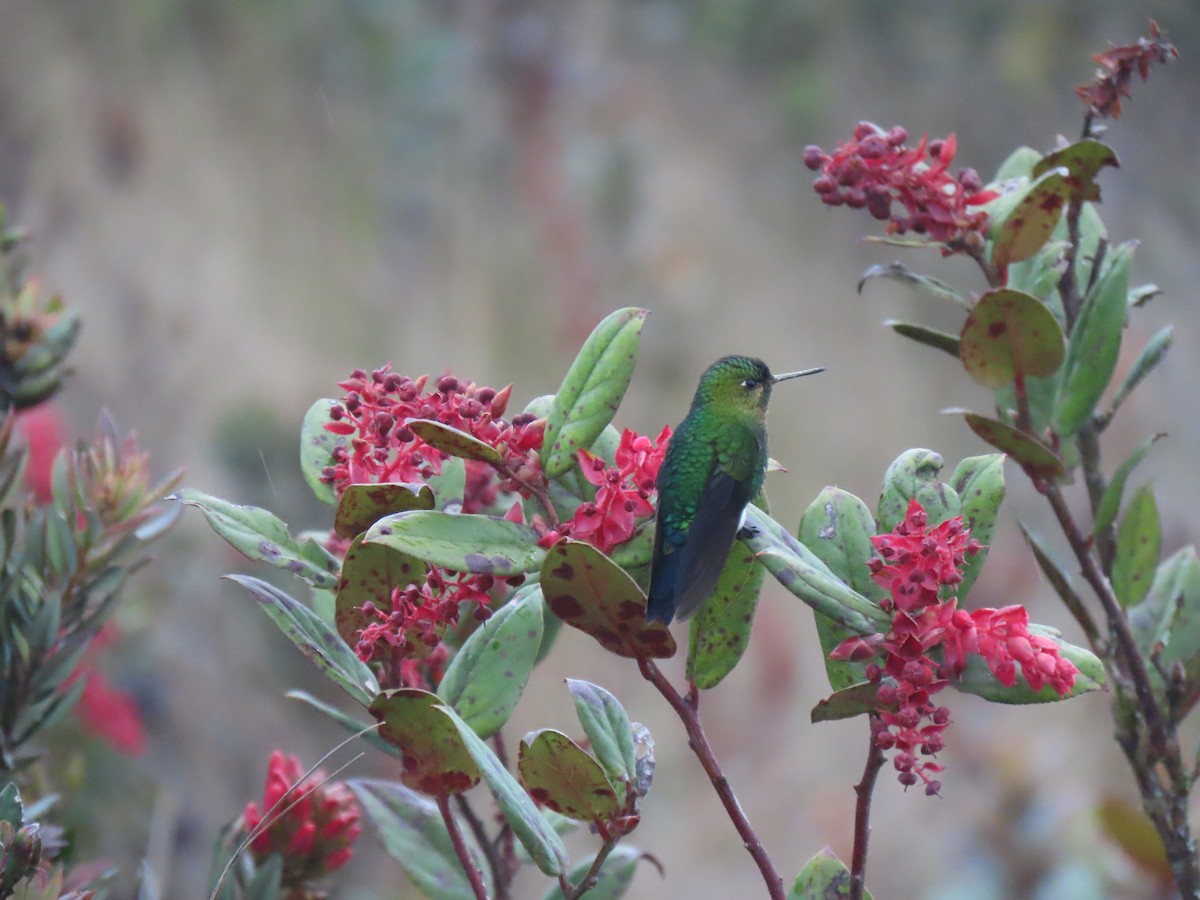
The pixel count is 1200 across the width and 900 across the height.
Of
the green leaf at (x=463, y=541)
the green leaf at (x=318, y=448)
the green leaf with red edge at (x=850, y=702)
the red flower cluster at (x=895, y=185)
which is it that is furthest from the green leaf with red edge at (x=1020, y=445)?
the green leaf at (x=318, y=448)

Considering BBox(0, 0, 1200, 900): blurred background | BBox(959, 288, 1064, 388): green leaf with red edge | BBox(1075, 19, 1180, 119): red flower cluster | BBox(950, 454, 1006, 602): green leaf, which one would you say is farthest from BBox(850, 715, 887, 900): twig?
BBox(0, 0, 1200, 900): blurred background

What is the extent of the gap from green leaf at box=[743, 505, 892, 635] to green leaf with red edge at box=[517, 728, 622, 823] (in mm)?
160

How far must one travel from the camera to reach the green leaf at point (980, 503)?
78cm

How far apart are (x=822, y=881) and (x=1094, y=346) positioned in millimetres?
485

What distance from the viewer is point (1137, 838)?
4.71 ft

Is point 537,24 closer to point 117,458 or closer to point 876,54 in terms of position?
point 876,54

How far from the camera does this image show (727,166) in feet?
15.3

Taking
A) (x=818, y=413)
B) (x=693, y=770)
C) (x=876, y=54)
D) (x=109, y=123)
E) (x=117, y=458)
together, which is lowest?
(x=693, y=770)

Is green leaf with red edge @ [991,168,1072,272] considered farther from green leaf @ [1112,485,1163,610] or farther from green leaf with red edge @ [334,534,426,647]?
green leaf with red edge @ [334,534,426,647]

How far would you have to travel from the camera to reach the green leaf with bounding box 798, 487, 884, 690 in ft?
2.56

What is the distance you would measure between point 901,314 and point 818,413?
47cm

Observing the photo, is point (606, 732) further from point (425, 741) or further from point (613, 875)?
point (613, 875)

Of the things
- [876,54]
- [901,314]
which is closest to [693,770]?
[901,314]

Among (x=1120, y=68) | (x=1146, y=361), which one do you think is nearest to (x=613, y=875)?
(x=1146, y=361)
